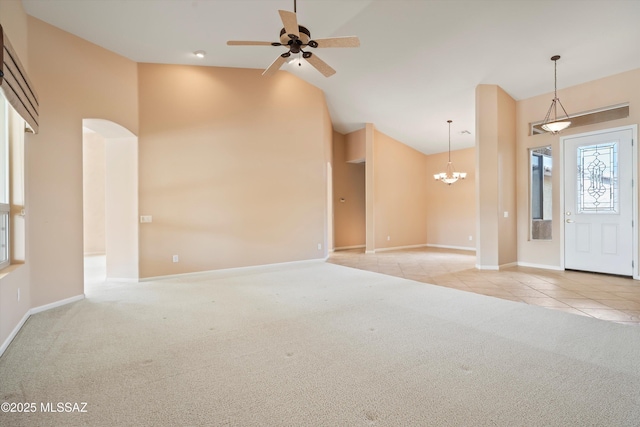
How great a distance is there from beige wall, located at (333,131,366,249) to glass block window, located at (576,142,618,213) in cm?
555

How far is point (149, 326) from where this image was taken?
3.11m

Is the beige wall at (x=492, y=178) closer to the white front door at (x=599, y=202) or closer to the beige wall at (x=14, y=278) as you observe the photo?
the white front door at (x=599, y=202)

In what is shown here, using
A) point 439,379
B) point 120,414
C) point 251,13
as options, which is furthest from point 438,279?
point 251,13

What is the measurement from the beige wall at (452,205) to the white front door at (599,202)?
3184 mm

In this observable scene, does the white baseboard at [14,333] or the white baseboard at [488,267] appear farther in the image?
the white baseboard at [488,267]

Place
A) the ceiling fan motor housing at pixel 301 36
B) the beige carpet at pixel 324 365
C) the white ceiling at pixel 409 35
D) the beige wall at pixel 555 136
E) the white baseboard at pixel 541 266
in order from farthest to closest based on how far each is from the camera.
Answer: the white baseboard at pixel 541 266, the beige wall at pixel 555 136, the white ceiling at pixel 409 35, the ceiling fan motor housing at pixel 301 36, the beige carpet at pixel 324 365

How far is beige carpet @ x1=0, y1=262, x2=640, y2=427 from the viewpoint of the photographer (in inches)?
67.3

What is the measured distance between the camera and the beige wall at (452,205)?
29.5 feet

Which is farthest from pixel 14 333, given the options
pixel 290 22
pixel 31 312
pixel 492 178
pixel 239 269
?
pixel 492 178

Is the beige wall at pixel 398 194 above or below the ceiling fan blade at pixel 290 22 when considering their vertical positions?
below

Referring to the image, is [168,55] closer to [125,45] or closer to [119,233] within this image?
[125,45]

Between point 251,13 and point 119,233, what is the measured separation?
4148 millimetres

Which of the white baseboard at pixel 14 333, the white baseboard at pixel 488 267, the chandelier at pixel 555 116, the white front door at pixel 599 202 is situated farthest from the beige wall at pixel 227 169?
the white front door at pixel 599 202

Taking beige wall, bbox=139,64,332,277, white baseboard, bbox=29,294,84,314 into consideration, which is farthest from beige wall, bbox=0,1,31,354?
beige wall, bbox=139,64,332,277
